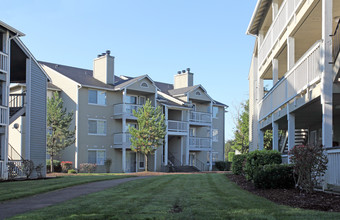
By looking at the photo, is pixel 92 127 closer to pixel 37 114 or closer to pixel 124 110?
pixel 124 110

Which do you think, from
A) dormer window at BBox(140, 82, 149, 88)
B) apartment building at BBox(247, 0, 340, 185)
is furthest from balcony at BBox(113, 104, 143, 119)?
apartment building at BBox(247, 0, 340, 185)

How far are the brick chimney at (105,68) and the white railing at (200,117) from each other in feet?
31.4

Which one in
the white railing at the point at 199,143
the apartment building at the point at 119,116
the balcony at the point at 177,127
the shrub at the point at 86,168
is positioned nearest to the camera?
the shrub at the point at 86,168

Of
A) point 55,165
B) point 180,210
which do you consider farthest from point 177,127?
point 180,210

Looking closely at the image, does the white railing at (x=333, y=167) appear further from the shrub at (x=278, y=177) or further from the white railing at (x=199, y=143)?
the white railing at (x=199, y=143)

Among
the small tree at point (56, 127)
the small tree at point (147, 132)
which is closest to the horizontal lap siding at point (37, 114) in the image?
the small tree at point (56, 127)

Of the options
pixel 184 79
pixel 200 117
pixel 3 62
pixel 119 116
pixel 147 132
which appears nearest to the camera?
pixel 3 62

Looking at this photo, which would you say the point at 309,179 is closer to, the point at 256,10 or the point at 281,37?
the point at 281,37

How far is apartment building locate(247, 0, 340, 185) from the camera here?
1080cm

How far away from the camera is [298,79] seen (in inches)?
532

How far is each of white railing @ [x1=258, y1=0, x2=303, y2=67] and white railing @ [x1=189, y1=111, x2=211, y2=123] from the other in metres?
23.6

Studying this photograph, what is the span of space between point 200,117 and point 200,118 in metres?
0.11

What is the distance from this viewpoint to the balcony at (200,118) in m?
45.3

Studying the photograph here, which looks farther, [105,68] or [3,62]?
[105,68]
